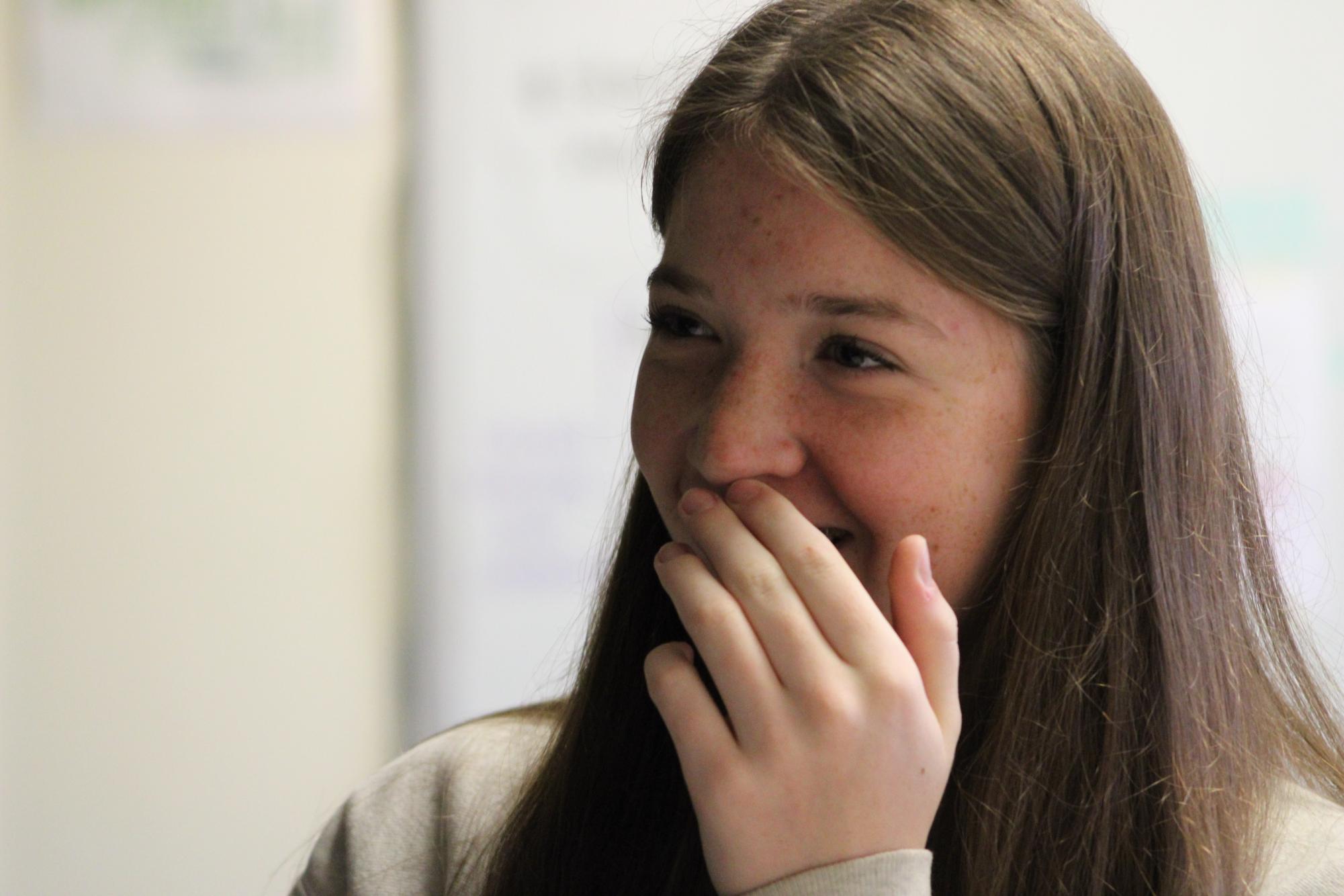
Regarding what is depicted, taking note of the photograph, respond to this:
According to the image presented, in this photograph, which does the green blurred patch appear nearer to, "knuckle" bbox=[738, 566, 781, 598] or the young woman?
the young woman

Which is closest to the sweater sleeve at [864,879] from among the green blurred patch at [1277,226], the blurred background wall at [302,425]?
the blurred background wall at [302,425]

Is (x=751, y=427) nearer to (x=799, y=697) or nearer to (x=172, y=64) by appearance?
(x=799, y=697)

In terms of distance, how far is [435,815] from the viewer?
1.18m

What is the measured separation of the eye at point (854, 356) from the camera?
0.88 meters

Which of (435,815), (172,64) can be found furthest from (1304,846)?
(172,64)

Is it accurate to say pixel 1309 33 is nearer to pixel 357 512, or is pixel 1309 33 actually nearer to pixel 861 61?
pixel 861 61

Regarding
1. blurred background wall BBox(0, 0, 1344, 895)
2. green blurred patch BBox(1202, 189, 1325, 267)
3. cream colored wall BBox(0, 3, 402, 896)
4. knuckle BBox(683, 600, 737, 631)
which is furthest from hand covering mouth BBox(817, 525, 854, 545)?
green blurred patch BBox(1202, 189, 1325, 267)

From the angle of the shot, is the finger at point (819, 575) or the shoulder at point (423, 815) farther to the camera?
the shoulder at point (423, 815)

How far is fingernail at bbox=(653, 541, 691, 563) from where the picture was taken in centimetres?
93

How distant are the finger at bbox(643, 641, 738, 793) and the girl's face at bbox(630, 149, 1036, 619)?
5.2 inches

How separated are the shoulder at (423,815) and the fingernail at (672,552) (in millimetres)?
340

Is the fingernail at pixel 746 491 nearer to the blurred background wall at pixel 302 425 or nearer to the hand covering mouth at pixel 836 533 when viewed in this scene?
the hand covering mouth at pixel 836 533

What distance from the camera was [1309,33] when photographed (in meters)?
2.16

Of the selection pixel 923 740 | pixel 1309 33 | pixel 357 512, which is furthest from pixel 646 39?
pixel 923 740
